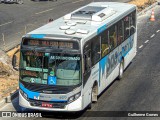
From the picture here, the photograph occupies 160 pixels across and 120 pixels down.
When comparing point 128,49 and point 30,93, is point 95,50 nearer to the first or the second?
point 30,93

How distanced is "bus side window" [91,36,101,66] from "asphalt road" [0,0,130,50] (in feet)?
34.8

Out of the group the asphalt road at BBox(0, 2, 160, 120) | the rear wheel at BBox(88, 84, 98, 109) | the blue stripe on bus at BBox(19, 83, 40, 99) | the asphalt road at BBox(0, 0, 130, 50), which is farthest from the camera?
the asphalt road at BBox(0, 0, 130, 50)

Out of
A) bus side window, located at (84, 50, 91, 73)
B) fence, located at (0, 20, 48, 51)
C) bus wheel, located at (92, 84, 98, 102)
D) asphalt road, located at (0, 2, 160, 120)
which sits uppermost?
bus side window, located at (84, 50, 91, 73)

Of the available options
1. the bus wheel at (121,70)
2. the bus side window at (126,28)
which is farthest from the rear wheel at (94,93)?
the bus side window at (126,28)

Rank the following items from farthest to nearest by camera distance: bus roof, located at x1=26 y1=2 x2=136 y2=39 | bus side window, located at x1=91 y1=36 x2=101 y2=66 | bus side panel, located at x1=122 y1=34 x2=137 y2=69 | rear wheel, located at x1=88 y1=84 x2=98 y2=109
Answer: bus side panel, located at x1=122 y1=34 x2=137 y2=69 → rear wheel, located at x1=88 y1=84 x2=98 y2=109 → bus side window, located at x1=91 y1=36 x2=101 y2=66 → bus roof, located at x1=26 y1=2 x2=136 y2=39

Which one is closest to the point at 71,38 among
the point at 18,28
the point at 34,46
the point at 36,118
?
the point at 34,46

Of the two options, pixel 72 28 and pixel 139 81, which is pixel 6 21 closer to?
pixel 139 81

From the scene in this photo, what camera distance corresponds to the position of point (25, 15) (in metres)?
39.7

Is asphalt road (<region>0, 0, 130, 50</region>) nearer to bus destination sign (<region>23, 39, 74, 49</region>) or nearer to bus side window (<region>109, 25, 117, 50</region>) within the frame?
bus side window (<region>109, 25, 117, 50</region>)

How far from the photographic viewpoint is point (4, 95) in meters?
16.9

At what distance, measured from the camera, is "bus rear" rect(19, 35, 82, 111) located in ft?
46.1

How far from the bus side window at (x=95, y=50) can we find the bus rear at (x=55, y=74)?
48.9 inches

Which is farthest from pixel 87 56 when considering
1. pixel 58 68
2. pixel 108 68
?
pixel 108 68

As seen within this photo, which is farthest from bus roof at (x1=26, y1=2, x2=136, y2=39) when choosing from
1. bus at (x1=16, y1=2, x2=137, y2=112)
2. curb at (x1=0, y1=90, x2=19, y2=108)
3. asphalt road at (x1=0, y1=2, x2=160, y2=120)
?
curb at (x1=0, y1=90, x2=19, y2=108)
